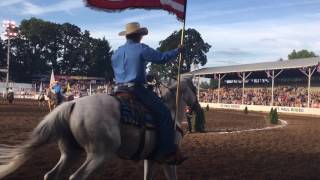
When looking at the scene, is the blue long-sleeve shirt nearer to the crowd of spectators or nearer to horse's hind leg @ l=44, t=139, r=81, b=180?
horse's hind leg @ l=44, t=139, r=81, b=180

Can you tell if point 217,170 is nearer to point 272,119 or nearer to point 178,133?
point 178,133

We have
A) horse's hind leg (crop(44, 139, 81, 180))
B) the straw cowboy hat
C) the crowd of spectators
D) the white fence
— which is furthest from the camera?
the crowd of spectators

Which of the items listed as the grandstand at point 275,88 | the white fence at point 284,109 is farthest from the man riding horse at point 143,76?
the white fence at point 284,109

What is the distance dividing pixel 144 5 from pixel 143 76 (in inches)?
53.7

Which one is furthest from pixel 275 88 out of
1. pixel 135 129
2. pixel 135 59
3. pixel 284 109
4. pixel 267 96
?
pixel 135 129

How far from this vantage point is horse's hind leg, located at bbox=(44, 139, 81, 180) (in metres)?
6.10

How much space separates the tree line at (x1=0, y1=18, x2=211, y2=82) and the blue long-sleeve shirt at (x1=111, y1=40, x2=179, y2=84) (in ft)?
293

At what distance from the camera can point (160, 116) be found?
22.0 ft

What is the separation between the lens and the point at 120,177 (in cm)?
880

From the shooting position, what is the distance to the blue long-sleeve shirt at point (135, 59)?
6.56 m

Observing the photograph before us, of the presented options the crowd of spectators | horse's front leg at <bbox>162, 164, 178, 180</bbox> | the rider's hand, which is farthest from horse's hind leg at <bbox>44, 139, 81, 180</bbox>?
the crowd of spectators

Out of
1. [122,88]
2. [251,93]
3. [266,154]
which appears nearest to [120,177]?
[122,88]

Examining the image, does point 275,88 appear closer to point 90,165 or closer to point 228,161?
point 228,161

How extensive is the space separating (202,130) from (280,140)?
3.59 meters
